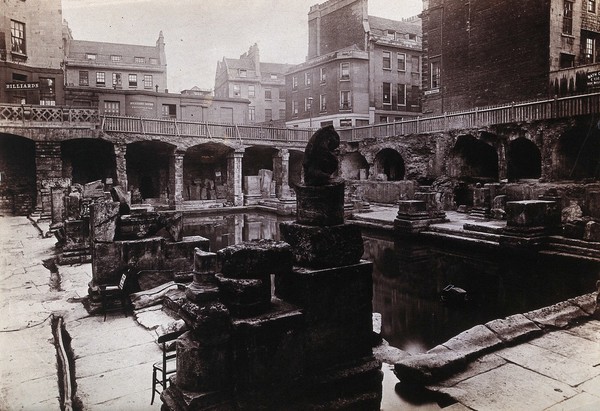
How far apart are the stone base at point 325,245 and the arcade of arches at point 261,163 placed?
51.7 ft

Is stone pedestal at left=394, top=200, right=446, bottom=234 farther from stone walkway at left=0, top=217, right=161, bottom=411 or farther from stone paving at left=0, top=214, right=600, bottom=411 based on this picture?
stone walkway at left=0, top=217, right=161, bottom=411

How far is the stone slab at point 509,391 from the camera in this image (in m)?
3.61

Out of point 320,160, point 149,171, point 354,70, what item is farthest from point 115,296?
point 354,70

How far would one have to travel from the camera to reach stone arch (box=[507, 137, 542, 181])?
21875mm

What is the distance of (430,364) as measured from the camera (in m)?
4.21

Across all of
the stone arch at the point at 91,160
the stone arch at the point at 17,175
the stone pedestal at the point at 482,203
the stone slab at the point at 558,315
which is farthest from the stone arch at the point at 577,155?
the stone arch at the point at 17,175

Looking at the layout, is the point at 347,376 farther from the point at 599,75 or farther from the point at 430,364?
the point at 599,75

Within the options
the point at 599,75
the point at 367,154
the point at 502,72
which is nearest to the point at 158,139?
the point at 367,154

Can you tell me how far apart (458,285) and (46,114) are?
71.6 ft

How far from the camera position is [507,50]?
81.6 feet

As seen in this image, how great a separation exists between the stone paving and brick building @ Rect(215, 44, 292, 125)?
48534mm

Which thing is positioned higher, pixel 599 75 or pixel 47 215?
pixel 599 75

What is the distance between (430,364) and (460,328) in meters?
3.13

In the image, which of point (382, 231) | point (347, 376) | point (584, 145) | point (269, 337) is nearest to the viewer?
point (269, 337)
